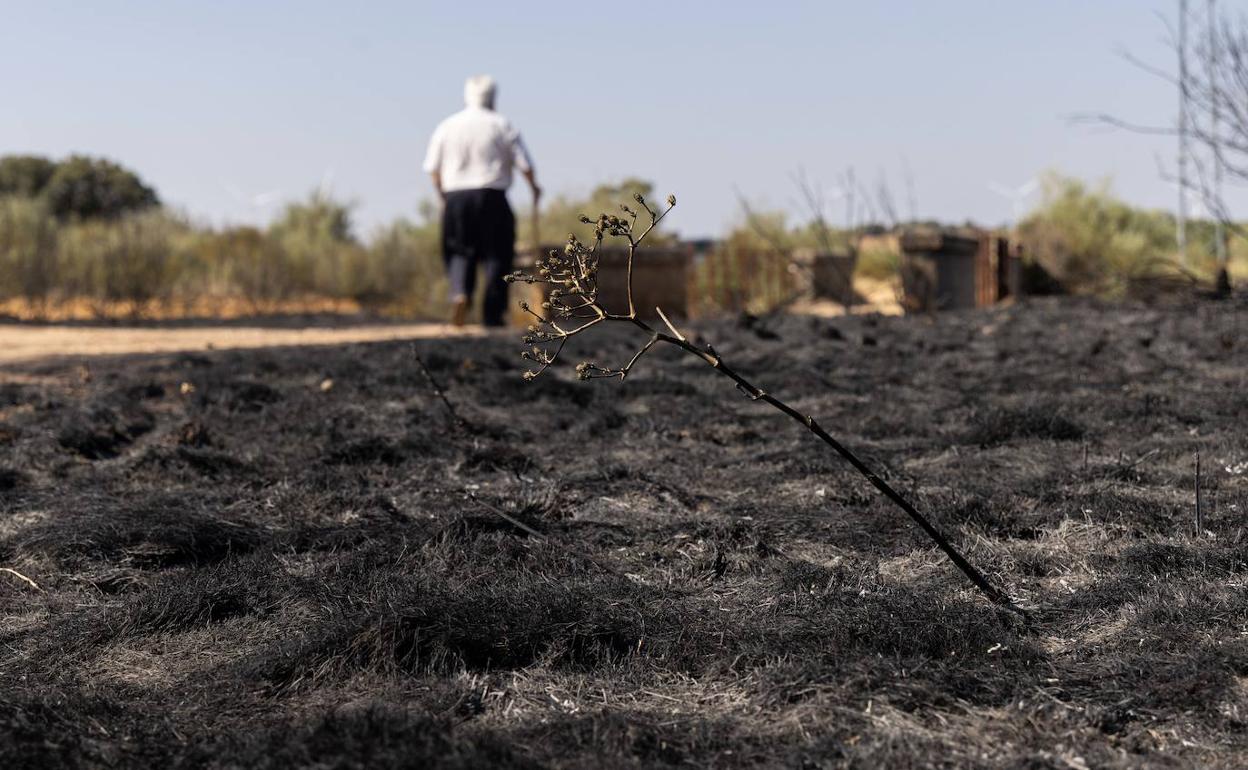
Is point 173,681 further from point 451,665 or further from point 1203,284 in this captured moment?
point 1203,284

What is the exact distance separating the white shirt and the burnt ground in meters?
3.41

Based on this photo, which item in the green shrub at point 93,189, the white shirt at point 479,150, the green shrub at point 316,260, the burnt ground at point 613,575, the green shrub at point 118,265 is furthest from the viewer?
the green shrub at point 93,189

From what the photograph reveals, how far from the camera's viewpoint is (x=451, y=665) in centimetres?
276

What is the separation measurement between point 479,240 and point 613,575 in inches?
256

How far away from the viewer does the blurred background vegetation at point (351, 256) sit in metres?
12.5

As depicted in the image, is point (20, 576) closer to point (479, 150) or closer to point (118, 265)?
point (479, 150)

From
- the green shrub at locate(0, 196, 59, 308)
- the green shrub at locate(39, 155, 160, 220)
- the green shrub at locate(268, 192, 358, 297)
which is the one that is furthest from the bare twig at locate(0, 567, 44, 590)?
the green shrub at locate(39, 155, 160, 220)

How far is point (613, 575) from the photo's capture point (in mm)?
3445

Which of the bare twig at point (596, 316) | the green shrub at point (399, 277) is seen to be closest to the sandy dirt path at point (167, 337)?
the green shrub at point (399, 277)

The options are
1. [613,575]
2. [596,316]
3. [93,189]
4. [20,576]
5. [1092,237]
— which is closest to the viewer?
[596,316]

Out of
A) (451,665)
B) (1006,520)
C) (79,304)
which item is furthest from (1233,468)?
(79,304)

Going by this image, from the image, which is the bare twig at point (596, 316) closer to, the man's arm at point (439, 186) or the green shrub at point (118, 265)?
the man's arm at point (439, 186)

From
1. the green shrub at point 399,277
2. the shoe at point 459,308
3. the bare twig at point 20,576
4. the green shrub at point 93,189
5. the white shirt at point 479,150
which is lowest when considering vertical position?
the bare twig at point 20,576

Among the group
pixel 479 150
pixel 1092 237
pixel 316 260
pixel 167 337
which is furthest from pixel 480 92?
pixel 1092 237
